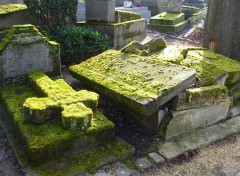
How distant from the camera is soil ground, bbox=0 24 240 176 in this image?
12.4 ft

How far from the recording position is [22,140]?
3807 mm

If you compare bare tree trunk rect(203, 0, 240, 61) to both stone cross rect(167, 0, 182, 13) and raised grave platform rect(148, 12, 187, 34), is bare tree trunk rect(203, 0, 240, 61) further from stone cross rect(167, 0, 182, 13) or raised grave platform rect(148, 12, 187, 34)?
stone cross rect(167, 0, 182, 13)

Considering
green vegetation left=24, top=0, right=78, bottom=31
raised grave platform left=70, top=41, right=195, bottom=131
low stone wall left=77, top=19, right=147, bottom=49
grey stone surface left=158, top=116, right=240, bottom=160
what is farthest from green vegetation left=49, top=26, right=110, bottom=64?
grey stone surface left=158, top=116, right=240, bottom=160

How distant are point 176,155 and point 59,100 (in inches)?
75.9

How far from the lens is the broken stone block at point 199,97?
440 centimetres

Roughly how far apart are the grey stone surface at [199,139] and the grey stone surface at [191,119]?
0.10 meters

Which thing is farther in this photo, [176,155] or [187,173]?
[176,155]

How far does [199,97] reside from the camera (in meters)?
4.59

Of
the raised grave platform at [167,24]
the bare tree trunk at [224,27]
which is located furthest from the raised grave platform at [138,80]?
the raised grave platform at [167,24]

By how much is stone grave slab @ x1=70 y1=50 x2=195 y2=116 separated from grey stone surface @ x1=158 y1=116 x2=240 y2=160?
646mm

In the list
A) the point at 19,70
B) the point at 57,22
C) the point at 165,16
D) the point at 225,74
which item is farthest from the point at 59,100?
the point at 165,16

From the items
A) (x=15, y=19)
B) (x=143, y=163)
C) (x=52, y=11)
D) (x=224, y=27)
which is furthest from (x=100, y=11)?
(x=143, y=163)

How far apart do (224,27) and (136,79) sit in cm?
351

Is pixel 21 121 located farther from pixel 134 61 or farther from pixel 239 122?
pixel 239 122
